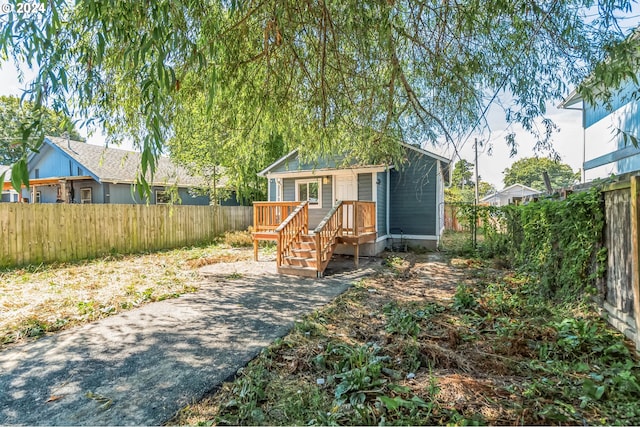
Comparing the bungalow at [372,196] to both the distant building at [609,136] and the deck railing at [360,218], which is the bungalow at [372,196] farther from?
the distant building at [609,136]

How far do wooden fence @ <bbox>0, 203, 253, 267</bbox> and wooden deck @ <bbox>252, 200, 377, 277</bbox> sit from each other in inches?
110

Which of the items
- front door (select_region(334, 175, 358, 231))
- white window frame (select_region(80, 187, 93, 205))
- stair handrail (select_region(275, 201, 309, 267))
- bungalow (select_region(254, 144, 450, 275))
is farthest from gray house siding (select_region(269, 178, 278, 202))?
white window frame (select_region(80, 187, 93, 205))

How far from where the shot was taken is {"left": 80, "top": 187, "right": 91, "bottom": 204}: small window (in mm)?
14595

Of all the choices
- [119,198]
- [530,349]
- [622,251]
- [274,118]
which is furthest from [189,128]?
[119,198]

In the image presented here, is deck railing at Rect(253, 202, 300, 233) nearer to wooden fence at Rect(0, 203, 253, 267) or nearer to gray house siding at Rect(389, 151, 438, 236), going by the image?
wooden fence at Rect(0, 203, 253, 267)

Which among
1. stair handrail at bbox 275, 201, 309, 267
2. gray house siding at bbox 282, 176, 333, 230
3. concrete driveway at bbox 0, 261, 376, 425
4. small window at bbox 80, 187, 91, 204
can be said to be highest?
small window at bbox 80, 187, 91, 204

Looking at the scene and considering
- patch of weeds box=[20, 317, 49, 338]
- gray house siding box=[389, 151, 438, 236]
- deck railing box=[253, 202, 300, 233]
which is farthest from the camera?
gray house siding box=[389, 151, 438, 236]

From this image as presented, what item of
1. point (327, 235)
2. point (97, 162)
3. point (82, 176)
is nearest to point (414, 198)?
point (327, 235)

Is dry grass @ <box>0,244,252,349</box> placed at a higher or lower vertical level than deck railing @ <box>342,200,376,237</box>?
lower

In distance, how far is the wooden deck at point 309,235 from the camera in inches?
274

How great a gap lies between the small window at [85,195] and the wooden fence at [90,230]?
251 inches

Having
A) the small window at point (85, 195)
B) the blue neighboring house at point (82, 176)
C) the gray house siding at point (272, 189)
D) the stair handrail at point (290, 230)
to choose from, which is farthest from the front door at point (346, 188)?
the small window at point (85, 195)

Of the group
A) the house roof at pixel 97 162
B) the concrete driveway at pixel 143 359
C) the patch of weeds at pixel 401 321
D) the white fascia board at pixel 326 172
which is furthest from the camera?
the house roof at pixel 97 162

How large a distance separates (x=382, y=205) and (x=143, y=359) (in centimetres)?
855
